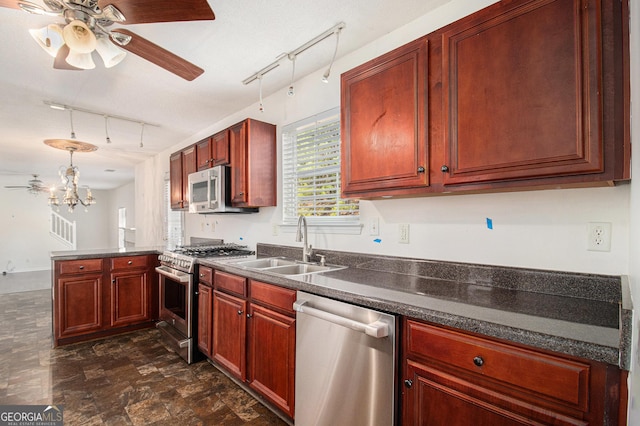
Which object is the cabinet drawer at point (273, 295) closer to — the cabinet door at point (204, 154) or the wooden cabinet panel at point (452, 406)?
the wooden cabinet panel at point (452, 406)

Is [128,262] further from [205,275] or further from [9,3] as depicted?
[9,3]

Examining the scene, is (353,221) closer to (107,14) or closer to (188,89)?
(107,14)

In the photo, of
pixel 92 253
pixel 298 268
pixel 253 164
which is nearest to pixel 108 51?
pixel 253 164

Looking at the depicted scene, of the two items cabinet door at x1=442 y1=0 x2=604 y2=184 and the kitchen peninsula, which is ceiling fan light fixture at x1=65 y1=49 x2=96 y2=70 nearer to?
the kitchen peninsula

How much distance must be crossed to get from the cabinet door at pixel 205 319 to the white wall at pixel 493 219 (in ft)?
2.60

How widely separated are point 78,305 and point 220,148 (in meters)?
2.18

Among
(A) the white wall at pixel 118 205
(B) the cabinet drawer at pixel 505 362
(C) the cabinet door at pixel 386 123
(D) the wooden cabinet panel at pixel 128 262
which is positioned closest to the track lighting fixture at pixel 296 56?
(C) the cabinet door at pixel 386 123

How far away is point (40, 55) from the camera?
7.56 feet

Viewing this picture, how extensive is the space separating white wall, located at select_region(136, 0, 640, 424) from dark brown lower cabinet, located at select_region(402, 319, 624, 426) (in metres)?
0.22

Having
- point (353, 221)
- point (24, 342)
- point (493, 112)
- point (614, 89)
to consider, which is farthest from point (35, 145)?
point (614, 89)

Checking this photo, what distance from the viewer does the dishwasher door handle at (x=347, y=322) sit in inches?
49.3

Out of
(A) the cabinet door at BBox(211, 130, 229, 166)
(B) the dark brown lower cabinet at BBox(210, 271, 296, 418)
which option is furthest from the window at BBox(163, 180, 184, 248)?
(B) the dark brown lower cabinet at BBox(210, 271, 296, 418)

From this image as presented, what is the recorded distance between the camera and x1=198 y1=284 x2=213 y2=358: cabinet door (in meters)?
2.55

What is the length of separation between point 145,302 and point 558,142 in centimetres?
398
